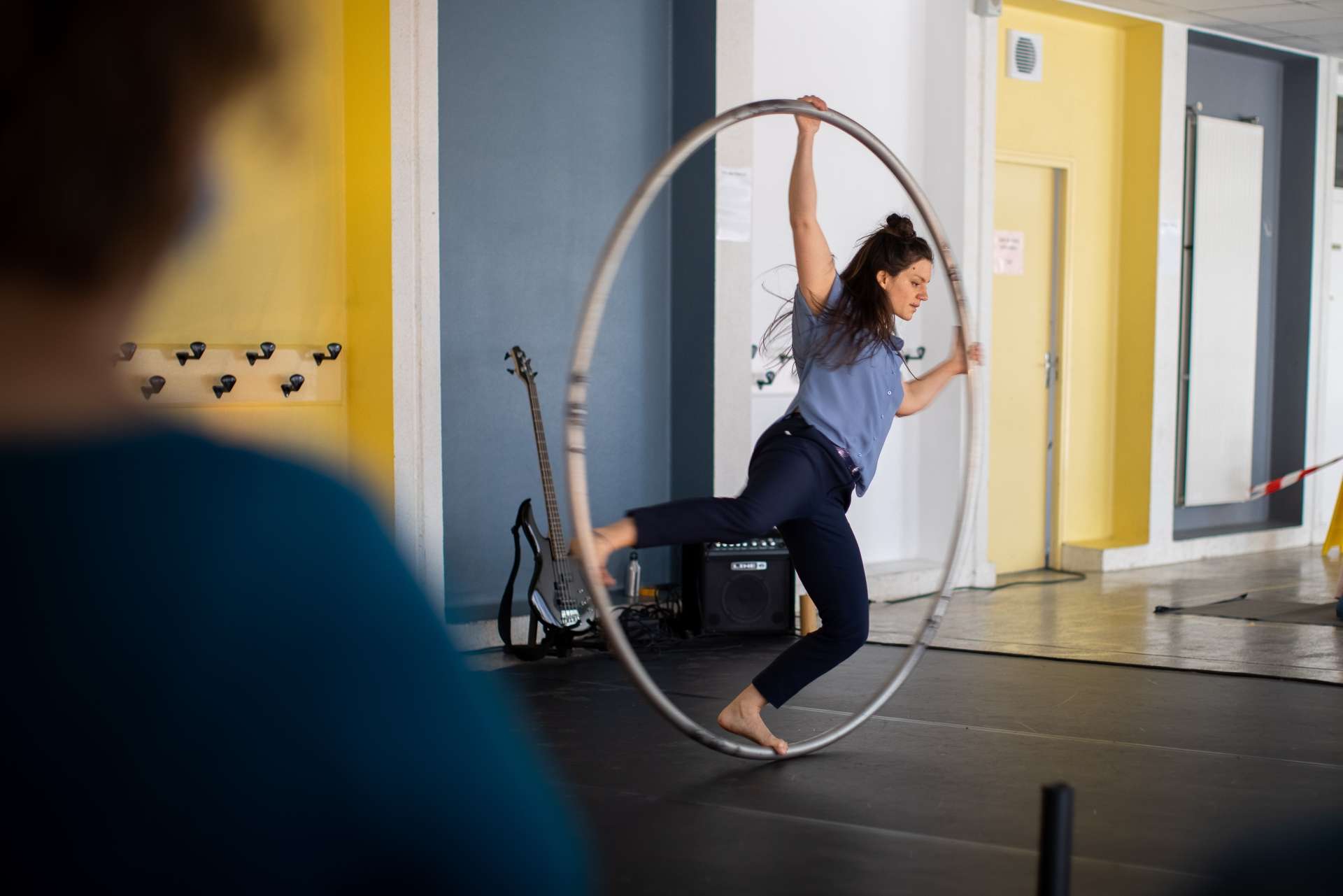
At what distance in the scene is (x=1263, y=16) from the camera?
8094 mm

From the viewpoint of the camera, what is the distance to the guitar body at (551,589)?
→ 5.10 metres

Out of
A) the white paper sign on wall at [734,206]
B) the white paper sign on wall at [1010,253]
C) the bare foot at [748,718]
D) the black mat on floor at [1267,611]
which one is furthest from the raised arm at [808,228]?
the white paper sign on wall at [1010,253]

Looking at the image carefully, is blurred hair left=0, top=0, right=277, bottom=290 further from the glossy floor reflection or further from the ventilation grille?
the ventilation grille

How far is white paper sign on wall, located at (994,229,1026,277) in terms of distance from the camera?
25.0 ft

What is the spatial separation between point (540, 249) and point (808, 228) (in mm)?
2222

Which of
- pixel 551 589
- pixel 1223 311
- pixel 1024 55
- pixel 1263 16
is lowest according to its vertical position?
pixel 551 589

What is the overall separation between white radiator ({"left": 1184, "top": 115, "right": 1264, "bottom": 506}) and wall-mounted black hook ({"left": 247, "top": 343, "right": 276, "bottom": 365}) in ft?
20.0

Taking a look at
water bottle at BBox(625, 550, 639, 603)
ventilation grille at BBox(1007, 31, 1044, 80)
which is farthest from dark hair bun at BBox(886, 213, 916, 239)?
ventilation grille at BBox(1007, 31, 1044, 80)

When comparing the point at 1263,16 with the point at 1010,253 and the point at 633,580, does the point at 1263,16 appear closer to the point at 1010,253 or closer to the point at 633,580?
the point at 1010,253

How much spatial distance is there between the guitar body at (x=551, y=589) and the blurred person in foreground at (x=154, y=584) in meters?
4.59

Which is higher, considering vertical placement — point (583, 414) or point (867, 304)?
point (867, 304)

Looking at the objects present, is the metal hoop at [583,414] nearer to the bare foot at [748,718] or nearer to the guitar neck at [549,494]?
the bare foot at [748,718]

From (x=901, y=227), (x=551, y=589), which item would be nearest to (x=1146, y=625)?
(x=551, y=589)

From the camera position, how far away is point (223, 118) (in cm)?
45
